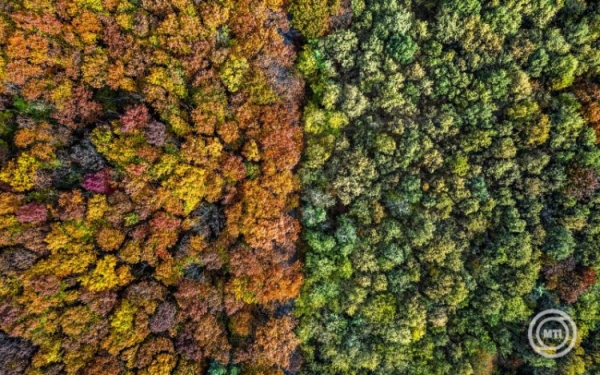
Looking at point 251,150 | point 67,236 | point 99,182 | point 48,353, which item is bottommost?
point 48,353

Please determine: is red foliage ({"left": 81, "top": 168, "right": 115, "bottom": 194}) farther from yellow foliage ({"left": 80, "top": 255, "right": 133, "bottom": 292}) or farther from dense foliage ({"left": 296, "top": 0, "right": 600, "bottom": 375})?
dense foliage ({"left": 296, "top": 0, "right": 600, "bottom": 375})

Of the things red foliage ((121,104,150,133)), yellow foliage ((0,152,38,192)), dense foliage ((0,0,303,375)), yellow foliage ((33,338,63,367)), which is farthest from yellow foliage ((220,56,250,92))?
yellow foliage ((33,338,63,367))

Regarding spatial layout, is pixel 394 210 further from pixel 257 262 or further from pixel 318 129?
pixel 257 262

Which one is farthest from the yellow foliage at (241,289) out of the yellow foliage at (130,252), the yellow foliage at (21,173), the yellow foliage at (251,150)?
the yellow foliage at (21,173)

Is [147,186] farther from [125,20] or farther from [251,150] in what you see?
[125,20]

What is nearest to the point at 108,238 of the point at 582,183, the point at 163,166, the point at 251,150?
the point at 163,166

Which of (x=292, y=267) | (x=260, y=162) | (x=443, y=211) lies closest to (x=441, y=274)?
(x=443, y=211)
